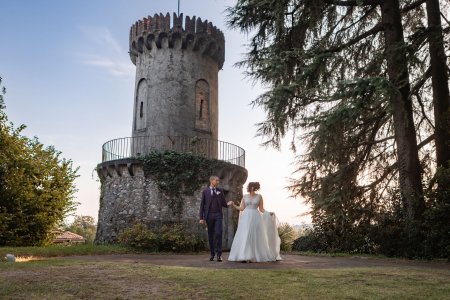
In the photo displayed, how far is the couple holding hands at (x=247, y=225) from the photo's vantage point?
9.02m

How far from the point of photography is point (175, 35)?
68.6 ft

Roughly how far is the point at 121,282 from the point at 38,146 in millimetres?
19902

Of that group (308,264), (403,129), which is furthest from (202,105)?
(308,264)

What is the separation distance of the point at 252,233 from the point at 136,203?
33.6ft

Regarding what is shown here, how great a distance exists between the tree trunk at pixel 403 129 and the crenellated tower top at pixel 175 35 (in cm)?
1066

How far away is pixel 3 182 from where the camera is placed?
836 inches

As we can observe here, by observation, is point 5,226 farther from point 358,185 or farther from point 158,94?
point 358,185

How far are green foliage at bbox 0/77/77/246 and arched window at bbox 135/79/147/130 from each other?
554 cm

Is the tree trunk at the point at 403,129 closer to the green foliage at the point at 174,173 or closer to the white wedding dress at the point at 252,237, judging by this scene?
the white wedding dress at the point at 252,237

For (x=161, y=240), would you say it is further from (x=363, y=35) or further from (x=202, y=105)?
(x=363, y=35)

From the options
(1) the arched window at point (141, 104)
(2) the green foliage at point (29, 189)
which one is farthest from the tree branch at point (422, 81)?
(2) the green foliage at point (29, 189)

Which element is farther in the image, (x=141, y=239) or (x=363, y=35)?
(x=141, y=239)

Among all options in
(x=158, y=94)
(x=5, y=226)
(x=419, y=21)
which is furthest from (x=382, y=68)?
(x=5, y=226)

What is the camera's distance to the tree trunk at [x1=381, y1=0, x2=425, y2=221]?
1099 centimetres
